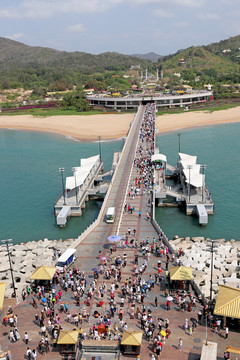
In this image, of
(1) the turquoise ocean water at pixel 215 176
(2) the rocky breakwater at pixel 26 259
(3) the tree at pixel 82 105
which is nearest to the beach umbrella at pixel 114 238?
(2) the rocky breakwater at pixel 26 259

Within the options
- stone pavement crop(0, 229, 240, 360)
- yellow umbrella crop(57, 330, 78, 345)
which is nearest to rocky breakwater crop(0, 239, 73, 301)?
stone pavement crop(0, 229, 240, 360)

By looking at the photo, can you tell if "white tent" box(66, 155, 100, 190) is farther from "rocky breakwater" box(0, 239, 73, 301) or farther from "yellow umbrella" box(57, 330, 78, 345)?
"yellow umbrella" box(57, 330, 78, 345)

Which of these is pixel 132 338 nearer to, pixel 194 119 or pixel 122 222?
pixel 122 222

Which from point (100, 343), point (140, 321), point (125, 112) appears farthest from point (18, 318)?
point (125, 112)

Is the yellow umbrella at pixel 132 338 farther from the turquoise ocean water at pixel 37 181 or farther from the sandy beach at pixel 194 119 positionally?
the sandy beach at pixel 194 119

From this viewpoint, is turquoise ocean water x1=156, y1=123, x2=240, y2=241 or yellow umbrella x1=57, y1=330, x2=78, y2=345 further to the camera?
turquoise ocean water x1=156, y1=123, x2=240, y2=241

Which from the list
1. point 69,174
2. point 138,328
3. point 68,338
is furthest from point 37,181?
→ point 68,338
